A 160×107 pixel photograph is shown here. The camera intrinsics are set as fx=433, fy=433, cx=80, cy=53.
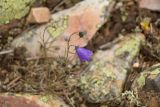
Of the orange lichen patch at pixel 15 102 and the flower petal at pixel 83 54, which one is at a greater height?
the flower petal at pixel 83 54

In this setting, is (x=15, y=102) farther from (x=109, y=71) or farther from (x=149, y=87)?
(x=149, y=87)

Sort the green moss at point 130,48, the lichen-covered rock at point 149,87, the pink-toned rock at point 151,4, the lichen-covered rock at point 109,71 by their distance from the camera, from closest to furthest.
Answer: the lichen-covered rock at point 149,87 → the lichen-covered rock at point 109,71 → the green moss at point 130,48 → the pink-toned rock at point 151,4

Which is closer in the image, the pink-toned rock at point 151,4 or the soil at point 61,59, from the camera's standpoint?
the soil at point 61,59

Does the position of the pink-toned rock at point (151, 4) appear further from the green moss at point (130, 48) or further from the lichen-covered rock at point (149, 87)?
the lichen-covered rock at point (149, 87)

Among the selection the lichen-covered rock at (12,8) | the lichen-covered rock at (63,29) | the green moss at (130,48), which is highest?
the lichen-covered rock at (12,8)

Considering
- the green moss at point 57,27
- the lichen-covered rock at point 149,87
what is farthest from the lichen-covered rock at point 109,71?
the green moss at point 57,27

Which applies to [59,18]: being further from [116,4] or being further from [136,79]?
[136,79]

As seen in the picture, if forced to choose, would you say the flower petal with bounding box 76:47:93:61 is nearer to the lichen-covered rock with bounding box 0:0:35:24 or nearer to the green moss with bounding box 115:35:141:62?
the green moss with bounding box 115:35:141:62
